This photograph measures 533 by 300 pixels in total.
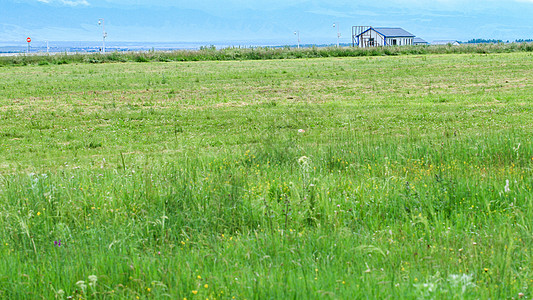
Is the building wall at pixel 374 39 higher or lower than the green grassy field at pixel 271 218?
higher

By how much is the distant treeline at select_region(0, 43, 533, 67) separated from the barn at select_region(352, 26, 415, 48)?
67.1 meters

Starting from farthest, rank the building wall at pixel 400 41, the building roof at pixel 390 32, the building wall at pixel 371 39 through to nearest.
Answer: the building roof at pixel 390 32 < the building wall at pixel 400 41 < the building wall at pixel 371 39

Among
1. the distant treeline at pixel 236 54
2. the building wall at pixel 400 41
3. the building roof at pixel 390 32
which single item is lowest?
the distant treeline at pixel 236 54

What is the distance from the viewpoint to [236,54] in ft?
195

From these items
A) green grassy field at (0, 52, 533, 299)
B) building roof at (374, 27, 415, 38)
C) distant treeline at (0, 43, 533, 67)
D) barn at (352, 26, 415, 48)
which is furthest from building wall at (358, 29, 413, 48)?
green grassy field at (0, 52, 533, 299)

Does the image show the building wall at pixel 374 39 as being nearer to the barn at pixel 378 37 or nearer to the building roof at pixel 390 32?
the barn at pixel 378 37

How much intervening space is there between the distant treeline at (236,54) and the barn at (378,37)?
220 ft

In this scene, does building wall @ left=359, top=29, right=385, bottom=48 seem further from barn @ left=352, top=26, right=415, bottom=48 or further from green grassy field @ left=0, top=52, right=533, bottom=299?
green grassy field @ left=0, top=52, right=533, bottom=299

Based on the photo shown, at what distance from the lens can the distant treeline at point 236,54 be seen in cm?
5412

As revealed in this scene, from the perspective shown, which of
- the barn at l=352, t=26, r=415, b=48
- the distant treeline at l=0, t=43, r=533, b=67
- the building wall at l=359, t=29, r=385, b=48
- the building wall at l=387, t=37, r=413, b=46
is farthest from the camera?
the building wall at l=387, t=37, r=413, b=46

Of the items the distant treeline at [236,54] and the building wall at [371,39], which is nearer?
the distant treeline at [236,54]

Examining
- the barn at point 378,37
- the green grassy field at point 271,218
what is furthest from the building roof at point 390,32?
the green grassy field at point 271,218

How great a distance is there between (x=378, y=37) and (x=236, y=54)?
277ft

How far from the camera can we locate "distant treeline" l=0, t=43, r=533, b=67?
5412 cm
